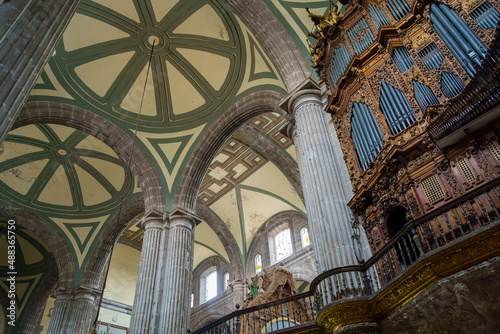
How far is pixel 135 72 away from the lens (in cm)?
1285

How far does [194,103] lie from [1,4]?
10.0 m

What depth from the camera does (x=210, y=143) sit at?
13016mm

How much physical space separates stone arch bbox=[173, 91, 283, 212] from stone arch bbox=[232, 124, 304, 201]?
2.28 m

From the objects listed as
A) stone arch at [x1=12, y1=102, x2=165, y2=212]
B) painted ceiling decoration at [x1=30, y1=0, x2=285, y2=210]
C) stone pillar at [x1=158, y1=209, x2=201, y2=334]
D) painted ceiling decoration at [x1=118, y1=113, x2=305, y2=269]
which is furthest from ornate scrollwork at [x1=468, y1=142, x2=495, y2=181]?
painted ceiling decoration at [x1=118, y1=113, x2=305, y2=269]

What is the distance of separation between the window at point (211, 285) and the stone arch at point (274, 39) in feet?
40.8

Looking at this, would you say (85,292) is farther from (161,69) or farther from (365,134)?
(365,134)

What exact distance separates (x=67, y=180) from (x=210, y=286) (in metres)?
8.46

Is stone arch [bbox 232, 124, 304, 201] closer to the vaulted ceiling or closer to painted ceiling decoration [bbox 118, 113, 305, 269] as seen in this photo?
the vaulted ceiling

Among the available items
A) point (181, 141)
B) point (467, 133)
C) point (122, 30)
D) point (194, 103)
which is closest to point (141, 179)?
point (181, 141)

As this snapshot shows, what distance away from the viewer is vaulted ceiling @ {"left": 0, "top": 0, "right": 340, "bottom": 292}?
11617 millimetres

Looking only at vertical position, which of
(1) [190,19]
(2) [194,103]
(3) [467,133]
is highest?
(1) [190,19]

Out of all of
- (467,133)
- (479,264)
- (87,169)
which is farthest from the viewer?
(87,169)

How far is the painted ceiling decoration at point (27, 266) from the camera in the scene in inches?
723

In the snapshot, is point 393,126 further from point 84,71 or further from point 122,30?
point 84,71
